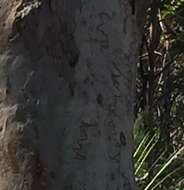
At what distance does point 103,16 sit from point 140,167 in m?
3.19

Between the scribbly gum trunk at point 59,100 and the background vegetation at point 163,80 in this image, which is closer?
the scribbly gum trunk at point 59,100

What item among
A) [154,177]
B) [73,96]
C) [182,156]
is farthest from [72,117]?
[182,156]

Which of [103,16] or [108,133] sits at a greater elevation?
[103,16]

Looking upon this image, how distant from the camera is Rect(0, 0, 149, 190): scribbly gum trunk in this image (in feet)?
5.90

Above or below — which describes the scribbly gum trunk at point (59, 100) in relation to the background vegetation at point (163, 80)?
above

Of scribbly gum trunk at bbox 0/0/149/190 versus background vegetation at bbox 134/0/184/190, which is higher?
scribbly gum trunk at bbox 0/0/149/190

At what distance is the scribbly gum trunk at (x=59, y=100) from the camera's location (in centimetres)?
180

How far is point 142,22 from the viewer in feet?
7.02

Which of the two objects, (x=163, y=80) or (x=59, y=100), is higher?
(x=59, y=100)

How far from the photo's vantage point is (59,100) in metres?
1.83

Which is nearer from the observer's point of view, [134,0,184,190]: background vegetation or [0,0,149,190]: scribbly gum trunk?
[0,0,149,190]: scribbly gum trunk

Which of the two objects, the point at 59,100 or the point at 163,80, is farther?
the point at 163,80

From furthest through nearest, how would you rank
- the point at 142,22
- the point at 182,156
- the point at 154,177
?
the point at 182,156 → the point at 154,177 → the point at 142,22

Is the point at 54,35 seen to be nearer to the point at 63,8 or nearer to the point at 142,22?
the point at 63,8
